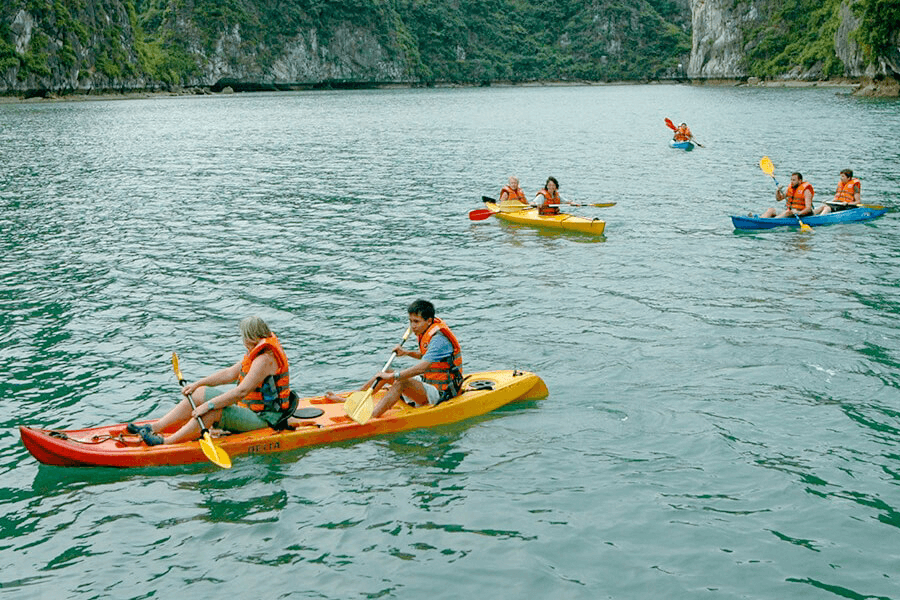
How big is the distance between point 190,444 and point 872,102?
80170mm

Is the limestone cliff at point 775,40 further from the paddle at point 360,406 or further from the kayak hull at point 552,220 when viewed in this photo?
the paddle at point 360,406

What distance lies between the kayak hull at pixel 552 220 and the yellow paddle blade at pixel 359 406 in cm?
1290

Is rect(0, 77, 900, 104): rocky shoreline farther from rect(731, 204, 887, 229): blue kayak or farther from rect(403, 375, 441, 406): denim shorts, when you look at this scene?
rect(403, 375, 441, 406): denim shorts

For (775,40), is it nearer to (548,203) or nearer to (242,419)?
(548,203)

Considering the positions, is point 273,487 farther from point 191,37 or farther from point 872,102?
point 191,37

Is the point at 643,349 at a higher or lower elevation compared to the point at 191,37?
lower

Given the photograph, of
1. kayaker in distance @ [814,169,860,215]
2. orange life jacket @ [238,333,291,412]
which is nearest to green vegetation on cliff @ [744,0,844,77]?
kayaker in distance @ [814,169,860,215]

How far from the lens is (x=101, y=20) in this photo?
470 ft

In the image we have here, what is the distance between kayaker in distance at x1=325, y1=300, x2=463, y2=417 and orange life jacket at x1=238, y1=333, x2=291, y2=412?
1062 millimetres

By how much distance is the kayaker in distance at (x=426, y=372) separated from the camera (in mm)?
10859

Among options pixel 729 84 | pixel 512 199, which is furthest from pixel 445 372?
pixel 729 84

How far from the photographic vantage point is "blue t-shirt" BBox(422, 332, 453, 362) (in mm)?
10953

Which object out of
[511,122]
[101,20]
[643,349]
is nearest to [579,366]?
[643,349]

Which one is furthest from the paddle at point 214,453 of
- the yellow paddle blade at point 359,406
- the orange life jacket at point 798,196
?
the orange life jacket at point 798,196
